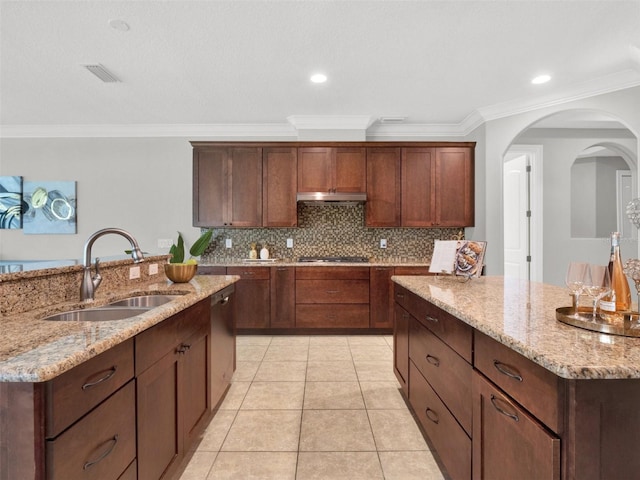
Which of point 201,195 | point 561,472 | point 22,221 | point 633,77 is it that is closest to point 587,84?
point 633,77

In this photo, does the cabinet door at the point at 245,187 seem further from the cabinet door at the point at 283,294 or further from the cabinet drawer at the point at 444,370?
the cabinet drawer at the point at 444,370

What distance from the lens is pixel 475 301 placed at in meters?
1.54

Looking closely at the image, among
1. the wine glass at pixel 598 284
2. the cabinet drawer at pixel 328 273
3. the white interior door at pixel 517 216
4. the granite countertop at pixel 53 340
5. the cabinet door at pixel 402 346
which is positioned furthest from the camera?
the white interior door at pixel 517 216

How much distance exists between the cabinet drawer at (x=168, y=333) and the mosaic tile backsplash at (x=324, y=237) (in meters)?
2.57

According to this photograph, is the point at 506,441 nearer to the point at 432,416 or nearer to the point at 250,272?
the point at 432,416

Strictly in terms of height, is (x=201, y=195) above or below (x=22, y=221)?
above

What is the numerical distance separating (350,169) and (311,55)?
165cm

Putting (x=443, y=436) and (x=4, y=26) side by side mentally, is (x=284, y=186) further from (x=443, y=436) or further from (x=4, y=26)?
(x=443, y=436)

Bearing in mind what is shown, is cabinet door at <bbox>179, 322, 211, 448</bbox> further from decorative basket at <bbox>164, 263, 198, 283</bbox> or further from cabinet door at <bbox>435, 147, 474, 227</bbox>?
cabinet door at <bbox>435, 147, 474, 227</bbox>

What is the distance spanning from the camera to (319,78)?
10.3 feet

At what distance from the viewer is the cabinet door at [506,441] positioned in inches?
33.8

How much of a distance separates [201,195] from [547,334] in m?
3.99

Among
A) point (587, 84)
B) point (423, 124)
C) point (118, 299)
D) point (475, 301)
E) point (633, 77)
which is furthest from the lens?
point (423, 124)

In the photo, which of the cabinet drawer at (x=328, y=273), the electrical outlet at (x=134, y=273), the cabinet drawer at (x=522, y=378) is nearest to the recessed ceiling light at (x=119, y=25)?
the electrical outlet at (x=134, y=273)
